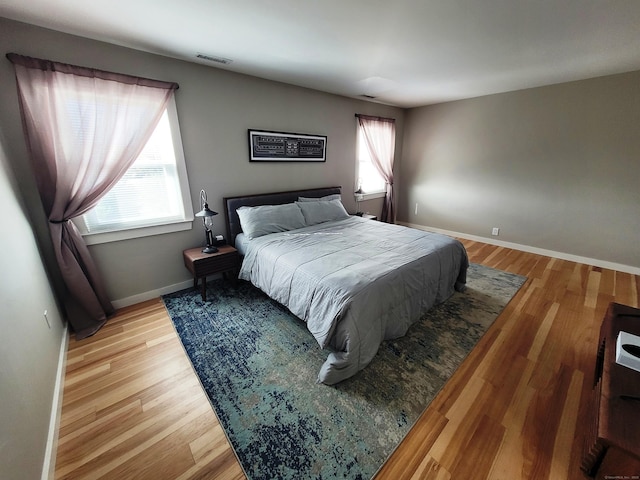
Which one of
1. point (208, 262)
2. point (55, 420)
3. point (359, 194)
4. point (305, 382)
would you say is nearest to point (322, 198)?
point (359, 194)

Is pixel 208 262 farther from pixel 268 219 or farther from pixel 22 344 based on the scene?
pixel 22 344

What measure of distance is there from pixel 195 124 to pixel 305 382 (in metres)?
2.70

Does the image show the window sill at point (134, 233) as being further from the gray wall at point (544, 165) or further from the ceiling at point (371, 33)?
the gray wall at point (544, 165)

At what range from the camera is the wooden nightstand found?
2553 millimetres

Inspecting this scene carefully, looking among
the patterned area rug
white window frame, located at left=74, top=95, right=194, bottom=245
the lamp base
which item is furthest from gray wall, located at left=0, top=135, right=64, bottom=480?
the lamp base

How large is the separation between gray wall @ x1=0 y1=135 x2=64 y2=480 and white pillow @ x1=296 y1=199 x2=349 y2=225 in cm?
243

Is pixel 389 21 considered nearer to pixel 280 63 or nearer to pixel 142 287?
pixel 280 63

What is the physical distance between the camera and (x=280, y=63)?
2.57m

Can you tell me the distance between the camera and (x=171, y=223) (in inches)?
105

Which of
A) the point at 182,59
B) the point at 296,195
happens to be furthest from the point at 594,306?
the point at 182,59

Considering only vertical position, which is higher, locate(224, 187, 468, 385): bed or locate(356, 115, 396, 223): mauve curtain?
locate(356, 115, 396, 223): mauve curtain

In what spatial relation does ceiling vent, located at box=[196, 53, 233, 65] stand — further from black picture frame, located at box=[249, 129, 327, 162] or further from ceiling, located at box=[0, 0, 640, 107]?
black picture frame, located at box=[249, 129, 327, 162]

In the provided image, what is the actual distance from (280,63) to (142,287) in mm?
2759

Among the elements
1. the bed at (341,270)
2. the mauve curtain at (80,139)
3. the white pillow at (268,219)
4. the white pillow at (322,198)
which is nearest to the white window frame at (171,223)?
the mauve curtain at (80,139)
